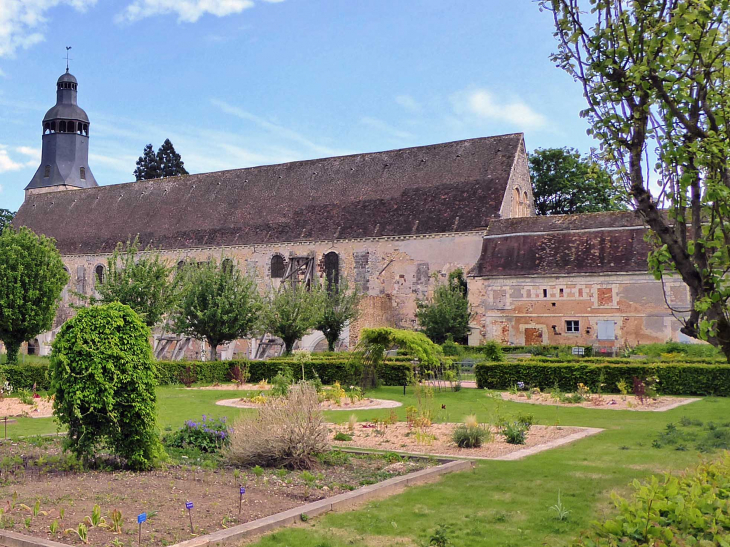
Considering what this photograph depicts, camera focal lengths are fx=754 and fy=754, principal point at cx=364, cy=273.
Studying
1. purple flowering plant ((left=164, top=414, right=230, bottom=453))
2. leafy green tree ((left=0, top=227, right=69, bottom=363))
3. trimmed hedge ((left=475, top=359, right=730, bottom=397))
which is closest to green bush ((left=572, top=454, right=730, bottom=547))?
purple flowering plant ((left=164, top=414, right=230, bottom=453))

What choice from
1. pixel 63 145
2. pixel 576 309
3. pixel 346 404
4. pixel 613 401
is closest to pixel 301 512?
pixel 346 404

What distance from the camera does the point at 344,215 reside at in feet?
127

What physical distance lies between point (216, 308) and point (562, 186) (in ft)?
90.2

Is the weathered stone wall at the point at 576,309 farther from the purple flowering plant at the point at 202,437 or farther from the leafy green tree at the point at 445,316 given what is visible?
the purple flowering plant at the point at 202,437

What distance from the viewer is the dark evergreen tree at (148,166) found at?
200 ft

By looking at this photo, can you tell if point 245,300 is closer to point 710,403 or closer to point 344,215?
point 344,215

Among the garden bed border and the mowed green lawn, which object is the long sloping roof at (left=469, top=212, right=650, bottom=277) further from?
the garden bed border

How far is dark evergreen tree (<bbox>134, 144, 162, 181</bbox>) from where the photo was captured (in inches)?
2397

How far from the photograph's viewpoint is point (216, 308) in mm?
26547

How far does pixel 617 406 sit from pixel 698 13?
12.1m

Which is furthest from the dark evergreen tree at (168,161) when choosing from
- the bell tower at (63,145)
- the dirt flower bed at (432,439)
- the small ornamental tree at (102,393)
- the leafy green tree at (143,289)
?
the small ornamental tree at (102,393)

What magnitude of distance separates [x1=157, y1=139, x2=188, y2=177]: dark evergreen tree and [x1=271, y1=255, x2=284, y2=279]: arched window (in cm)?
2481

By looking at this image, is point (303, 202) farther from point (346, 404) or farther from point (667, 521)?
point (667, 521)

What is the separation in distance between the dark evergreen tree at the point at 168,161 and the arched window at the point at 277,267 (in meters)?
24.8
